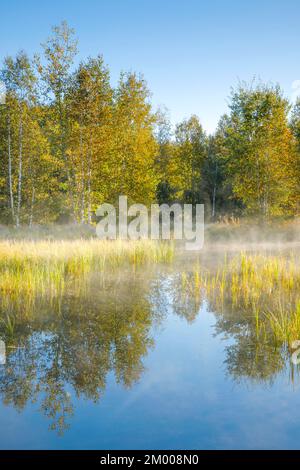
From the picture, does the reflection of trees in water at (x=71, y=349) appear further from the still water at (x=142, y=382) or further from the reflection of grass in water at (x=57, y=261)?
the reflection of grass in water at (x=57, y=261)

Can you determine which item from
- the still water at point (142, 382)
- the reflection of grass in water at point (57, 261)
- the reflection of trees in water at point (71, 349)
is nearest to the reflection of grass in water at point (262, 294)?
the still water at point (142, 382)

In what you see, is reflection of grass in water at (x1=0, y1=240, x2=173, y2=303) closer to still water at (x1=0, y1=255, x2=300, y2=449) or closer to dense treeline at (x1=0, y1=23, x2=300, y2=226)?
still water at (x1=0, y1=255, x2=300, y2=449)

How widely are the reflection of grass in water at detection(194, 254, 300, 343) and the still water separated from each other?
371 mm

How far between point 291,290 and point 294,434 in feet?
18.0

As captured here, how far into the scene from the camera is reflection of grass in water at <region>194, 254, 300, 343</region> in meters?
6.75

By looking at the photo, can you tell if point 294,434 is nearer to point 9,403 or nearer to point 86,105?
point 9,403

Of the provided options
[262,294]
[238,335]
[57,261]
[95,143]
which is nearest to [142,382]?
[238,335]

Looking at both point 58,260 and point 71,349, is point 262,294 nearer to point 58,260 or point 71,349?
point 71,349

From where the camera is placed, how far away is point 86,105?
21.7 meters

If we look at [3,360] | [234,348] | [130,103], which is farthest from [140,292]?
[130,103]

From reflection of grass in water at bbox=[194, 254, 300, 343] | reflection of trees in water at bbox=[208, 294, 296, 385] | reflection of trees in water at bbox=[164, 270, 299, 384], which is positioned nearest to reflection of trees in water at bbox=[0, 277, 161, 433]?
reflection of trees in water at bbox=[164, 270, 299, 384]

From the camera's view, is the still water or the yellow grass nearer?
the still water

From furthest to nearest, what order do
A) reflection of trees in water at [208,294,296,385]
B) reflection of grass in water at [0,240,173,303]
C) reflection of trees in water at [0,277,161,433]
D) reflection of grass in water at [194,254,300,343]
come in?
1. reflection of grass in water at [0,240,173,303]
2. reflection of grass in water at [194,254,300,343]
3. reflection of trees in water at [208,294,296,385]
4. reflection of trees in water at [0,277,161,433]

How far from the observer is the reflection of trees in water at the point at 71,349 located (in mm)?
4816
